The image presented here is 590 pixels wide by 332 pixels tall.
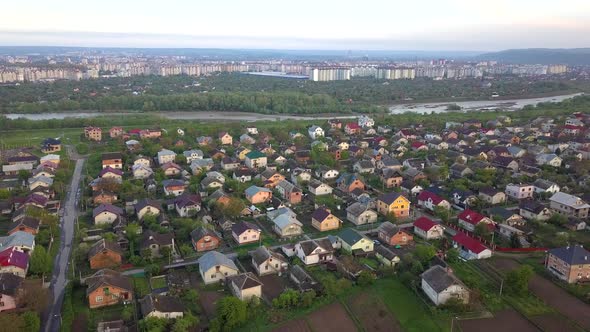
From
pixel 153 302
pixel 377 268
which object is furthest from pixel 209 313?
pixel 377 268

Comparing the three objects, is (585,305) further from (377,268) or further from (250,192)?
(250,192)

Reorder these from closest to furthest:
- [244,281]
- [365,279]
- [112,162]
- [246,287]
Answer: [246,287]
[244,281]
[365,279]
[112,162]

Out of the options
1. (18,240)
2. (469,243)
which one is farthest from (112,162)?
(469,243)

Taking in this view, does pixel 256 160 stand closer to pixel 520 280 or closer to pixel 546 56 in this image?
pixel 520 280

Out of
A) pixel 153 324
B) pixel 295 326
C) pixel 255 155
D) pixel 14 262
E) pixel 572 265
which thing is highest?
pixel 255 155

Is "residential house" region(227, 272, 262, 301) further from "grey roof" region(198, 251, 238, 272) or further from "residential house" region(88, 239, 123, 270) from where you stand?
"residential house" region(88, 239, 123, 270)

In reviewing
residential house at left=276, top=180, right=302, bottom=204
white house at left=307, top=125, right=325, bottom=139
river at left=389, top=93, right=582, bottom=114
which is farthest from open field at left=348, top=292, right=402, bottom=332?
river at left=389, top=93, right=582, bottom=114

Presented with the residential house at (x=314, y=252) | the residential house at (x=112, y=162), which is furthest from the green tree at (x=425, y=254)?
the residential house at (x=112, y=162)
